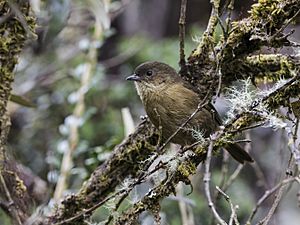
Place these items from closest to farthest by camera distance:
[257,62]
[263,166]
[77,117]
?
1. [257,62]
2. [77,117]
3. [263,166]

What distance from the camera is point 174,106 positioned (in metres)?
3.63

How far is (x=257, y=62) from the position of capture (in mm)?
3045

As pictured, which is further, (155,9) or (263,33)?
(155,9)

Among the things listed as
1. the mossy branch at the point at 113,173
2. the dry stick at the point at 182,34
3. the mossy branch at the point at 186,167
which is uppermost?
the dry stick at the point at 182,34

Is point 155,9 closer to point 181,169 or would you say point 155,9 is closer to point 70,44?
point 70,44

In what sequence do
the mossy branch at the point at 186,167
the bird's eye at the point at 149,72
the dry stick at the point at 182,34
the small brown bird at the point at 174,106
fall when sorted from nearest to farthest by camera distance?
1. the mossy branch at the point at 186,167
2. the dry stick at the point at 182,34
3. the small brown bird at the point at 174,106
4. the bird's eye at the point at 149,72

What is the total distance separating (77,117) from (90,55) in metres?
0.43

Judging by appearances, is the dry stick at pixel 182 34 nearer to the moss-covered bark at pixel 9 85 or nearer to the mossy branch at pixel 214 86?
the mossy branch at pixel 214 86

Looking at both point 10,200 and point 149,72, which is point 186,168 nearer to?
point 10,200

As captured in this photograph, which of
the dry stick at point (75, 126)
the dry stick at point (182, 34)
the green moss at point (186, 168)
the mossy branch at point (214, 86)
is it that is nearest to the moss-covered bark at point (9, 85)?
the mossy branch at point (214, 86)

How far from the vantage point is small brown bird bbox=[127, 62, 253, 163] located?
10.9ft

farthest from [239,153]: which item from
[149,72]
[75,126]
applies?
[75,126]

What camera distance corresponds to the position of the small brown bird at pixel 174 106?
333 centimetres

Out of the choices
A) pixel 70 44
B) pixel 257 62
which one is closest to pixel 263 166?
pixel 70 44
